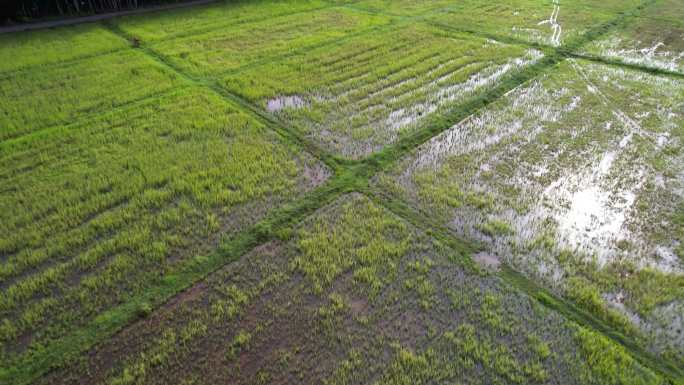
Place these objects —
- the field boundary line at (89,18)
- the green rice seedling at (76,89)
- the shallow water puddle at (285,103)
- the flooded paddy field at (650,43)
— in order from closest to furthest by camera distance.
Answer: the green rice seedling at (76,89)
the shallow water puddle at (285,103)
the flooded paddy field at (650,43)
the field boundary line at (89,18)

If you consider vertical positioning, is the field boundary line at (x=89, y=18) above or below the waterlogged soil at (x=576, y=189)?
above

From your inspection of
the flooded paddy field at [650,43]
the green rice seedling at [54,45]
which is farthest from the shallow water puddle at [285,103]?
the flooded paddy field at [650,43]

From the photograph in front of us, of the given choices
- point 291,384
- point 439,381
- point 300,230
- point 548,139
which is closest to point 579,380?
point 439,381

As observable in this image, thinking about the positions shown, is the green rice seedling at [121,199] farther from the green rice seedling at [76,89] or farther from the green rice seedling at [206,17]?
the green rice seedling at [206,17]

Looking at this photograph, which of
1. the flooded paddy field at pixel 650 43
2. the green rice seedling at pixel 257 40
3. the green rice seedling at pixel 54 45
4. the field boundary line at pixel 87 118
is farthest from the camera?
the flooded paddy field at pixel 650 43

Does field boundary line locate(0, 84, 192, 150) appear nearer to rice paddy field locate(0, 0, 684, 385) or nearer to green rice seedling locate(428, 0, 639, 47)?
rice paddy field locate(0, 0, 684, 385)

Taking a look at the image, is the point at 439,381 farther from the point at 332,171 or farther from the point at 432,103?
the point at 432,103

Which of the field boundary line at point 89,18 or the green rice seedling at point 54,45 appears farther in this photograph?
the field boundary line at point 89,18
